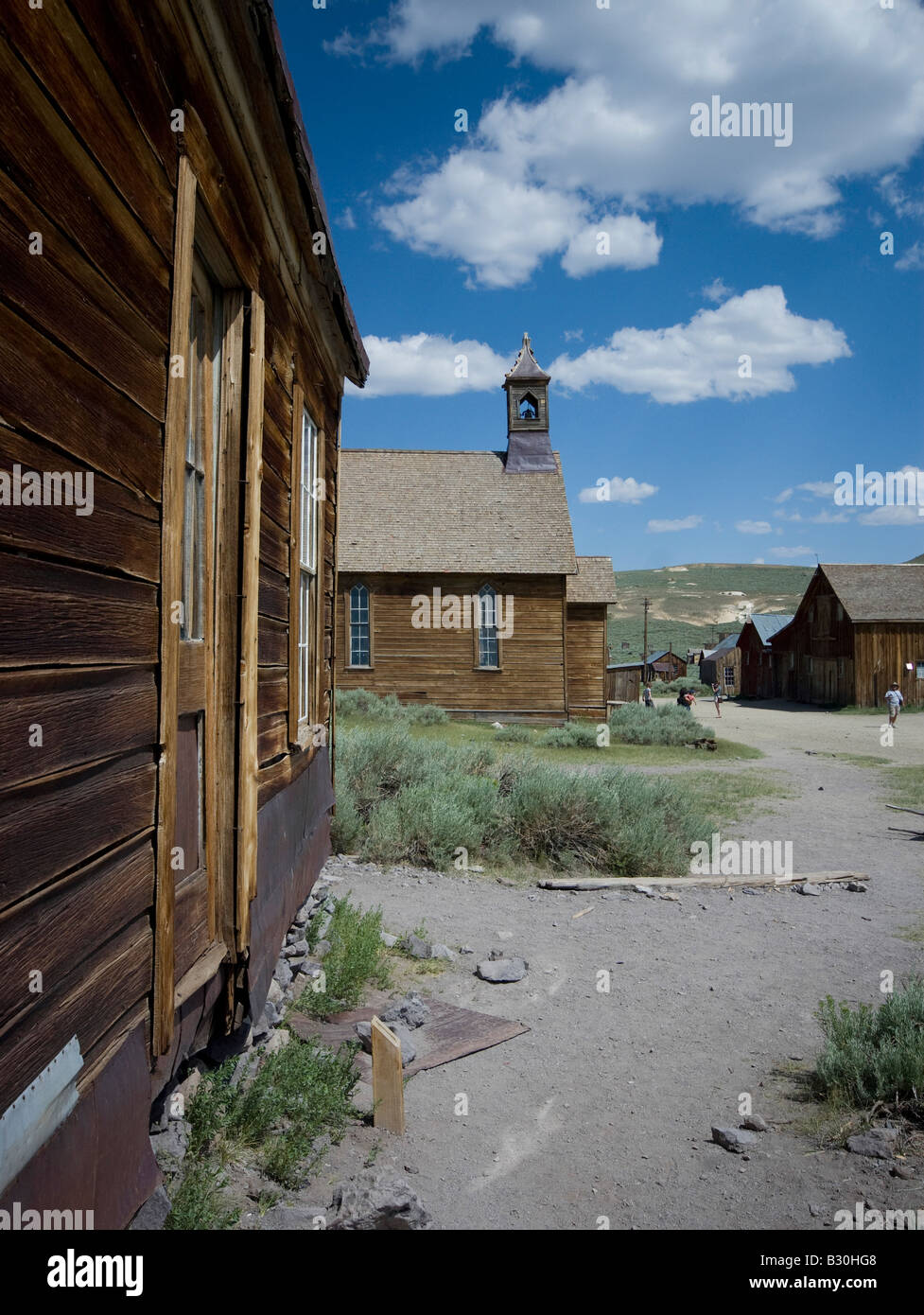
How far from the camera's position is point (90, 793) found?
6.82 feet

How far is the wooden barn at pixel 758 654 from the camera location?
4262 centimetres

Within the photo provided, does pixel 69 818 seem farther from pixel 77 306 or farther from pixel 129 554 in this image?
pixel 77 306

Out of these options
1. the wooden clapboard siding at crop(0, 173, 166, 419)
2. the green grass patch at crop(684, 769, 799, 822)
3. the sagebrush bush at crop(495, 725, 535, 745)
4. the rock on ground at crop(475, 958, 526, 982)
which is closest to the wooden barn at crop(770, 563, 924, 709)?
the sagebrush bush at crop(495, 725, 535, 745)

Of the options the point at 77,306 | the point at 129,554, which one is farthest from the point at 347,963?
the point at 77,306

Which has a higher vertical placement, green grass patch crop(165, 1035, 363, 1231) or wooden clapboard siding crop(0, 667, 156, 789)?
wooden clapboard siding crop(0, 667, 156, 789)

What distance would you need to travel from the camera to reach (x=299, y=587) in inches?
212

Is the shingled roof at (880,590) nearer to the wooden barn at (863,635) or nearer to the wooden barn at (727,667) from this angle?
the wooden barn at (863,635)

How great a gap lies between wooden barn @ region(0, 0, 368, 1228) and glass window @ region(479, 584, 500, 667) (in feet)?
63.0

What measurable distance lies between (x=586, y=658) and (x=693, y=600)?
326ft

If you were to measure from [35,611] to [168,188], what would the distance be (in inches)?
62.3

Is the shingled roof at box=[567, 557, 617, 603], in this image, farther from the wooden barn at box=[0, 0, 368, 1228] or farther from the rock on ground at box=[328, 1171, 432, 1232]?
the rock on ground at box=[328, 1171, 432, 1232]

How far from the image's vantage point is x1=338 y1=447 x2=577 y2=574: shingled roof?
23422 mm

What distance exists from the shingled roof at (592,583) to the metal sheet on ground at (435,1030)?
19.6m
